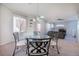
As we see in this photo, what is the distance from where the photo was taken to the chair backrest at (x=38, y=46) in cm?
260

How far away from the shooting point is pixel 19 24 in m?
2.59

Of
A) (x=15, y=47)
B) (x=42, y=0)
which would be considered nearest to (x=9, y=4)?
(x=42, y=0)

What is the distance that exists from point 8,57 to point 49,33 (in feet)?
3.59

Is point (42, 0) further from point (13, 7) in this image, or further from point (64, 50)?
point (64, 50)

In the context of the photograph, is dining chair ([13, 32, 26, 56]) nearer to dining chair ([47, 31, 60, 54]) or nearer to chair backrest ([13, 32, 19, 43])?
chair backrest ([13, 32, 19, 43])

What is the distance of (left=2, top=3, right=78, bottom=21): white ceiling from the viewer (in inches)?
97.9

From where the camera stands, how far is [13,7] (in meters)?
2.52

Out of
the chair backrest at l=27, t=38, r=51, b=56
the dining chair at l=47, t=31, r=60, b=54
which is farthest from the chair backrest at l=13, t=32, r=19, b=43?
the dining chair at l=47, t=31, r=60, b=54

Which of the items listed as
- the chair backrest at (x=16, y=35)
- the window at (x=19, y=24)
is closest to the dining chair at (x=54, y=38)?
the window at (x=19, y=24)

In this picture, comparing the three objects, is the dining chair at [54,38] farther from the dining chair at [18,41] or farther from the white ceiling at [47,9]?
the dining chair at [18,41]

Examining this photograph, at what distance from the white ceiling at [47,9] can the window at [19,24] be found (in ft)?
0.49

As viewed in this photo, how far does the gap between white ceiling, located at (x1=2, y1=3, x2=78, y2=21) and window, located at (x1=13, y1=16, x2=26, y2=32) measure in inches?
5.9

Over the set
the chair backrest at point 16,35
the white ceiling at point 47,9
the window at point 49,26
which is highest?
the white ceiling at point 47,9

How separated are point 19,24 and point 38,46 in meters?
0.70
